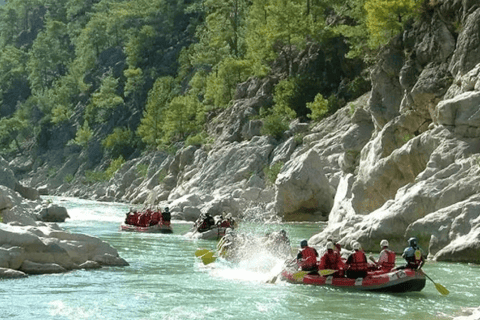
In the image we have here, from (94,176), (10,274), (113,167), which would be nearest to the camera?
(10,274)

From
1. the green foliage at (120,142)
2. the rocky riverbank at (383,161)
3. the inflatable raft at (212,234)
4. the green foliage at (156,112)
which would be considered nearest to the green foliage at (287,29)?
the rocky riverbank at (383,161)

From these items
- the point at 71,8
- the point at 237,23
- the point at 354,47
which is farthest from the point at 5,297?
the point at 71,8

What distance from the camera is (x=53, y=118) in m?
116

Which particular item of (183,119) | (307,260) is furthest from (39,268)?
(183,119)

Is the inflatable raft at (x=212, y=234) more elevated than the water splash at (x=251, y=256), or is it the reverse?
the inflatable raft at (x=212, y=234)

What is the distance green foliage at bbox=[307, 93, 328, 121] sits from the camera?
199 feet

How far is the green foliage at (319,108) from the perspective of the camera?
199 ft

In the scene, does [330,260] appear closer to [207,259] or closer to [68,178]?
[207,259]

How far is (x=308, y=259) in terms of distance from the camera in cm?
2269

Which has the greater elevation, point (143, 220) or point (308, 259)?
point (143, 220)

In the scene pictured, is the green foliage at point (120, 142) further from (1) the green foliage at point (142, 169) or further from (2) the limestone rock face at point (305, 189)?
(2) the limestone rock face at point (305, 189)

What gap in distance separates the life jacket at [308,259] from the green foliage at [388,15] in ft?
86.3

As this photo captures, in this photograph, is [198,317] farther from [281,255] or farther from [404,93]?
[404,93]

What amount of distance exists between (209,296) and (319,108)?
4224 centimetres
